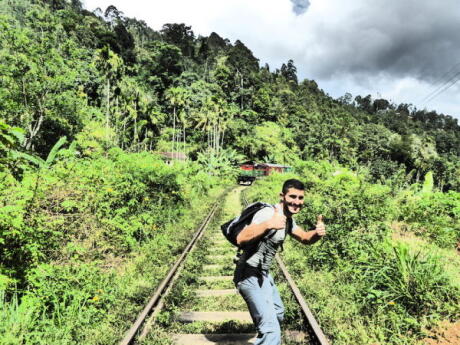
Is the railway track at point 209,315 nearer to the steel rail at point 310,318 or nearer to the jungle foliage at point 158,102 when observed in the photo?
the steel rail at point 310,318

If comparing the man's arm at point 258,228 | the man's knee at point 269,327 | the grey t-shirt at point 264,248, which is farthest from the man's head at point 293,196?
the man's knee at point 269,327

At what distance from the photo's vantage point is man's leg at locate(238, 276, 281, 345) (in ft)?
8.14

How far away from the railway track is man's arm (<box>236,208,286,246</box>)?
181cm

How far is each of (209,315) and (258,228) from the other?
2.46 metres

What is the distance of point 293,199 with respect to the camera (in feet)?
8.81

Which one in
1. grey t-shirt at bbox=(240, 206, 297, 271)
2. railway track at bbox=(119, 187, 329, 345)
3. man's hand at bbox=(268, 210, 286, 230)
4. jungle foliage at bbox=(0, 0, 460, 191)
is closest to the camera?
man's hand at bbox=(268, 210, 286, 230)

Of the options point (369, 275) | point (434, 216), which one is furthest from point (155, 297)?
point (434, 216)

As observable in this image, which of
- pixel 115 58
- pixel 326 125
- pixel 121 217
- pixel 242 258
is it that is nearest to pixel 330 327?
pixel 242 258

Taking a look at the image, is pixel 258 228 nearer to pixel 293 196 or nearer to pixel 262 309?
pixel 293 196

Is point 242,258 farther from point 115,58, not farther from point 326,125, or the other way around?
point 326,125

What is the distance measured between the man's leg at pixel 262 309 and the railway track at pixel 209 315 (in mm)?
1131

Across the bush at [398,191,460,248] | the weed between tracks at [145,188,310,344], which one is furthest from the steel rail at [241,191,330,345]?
the bush at [398,191,460,248]

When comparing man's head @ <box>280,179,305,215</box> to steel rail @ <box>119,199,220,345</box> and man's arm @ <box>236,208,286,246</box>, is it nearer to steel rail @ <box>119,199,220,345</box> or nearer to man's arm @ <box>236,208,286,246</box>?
man's arm @ <box>236,208,286,246</box>

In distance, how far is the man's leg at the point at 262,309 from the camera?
8.14 feet
